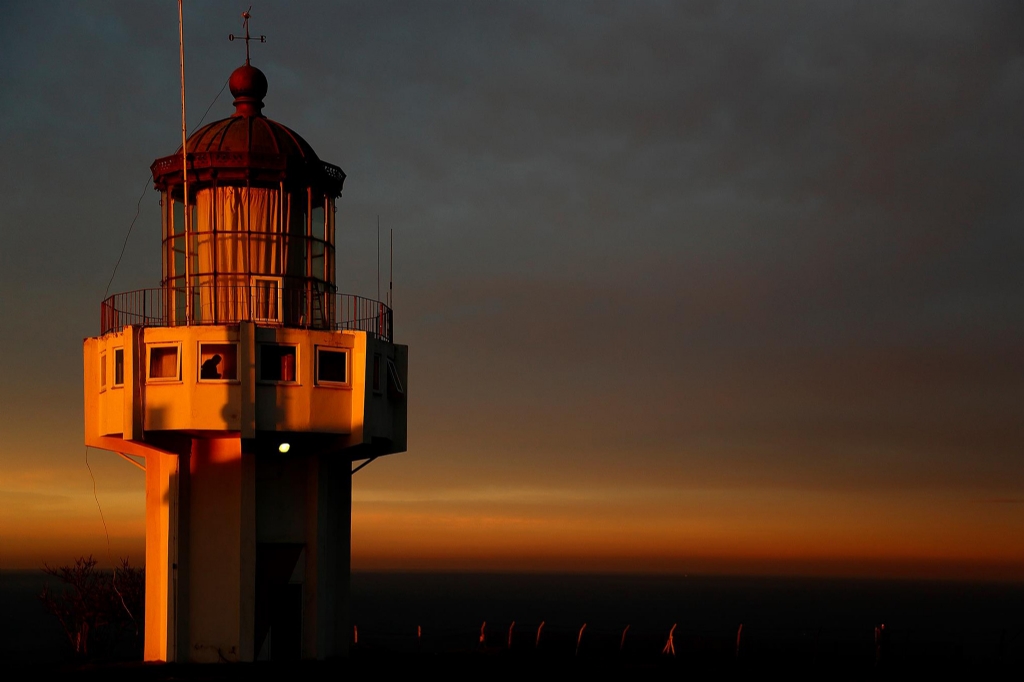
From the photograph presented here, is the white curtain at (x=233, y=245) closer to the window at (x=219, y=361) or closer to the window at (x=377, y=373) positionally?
the window at (x=219, y=361)

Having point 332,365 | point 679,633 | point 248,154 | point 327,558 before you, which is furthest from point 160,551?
point 679,633

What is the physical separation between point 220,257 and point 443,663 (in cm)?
1198

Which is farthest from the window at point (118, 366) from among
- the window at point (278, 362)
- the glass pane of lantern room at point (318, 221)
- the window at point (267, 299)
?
the glass pane of lantern room at point (318, 221)

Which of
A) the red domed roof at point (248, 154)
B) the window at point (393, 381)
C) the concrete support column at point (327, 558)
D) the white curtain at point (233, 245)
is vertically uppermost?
the red domed roof at point (248, 154)

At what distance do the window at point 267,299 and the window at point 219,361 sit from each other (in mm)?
1428

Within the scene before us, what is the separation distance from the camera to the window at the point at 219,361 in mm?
28906

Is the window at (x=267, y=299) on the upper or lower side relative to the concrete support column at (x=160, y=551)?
upper

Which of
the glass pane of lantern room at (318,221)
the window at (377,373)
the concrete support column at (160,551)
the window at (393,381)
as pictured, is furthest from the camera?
the glass pane of lantern room at (318,221)

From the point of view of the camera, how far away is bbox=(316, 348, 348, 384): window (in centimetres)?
2962

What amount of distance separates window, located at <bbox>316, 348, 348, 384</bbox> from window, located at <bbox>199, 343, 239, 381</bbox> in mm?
1958

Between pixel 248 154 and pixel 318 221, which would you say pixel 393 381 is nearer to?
pixel 318 221

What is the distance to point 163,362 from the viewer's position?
1152 inches

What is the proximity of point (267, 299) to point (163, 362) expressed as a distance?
2.95 m

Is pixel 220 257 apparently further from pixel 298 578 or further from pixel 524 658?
pixel 524 658
